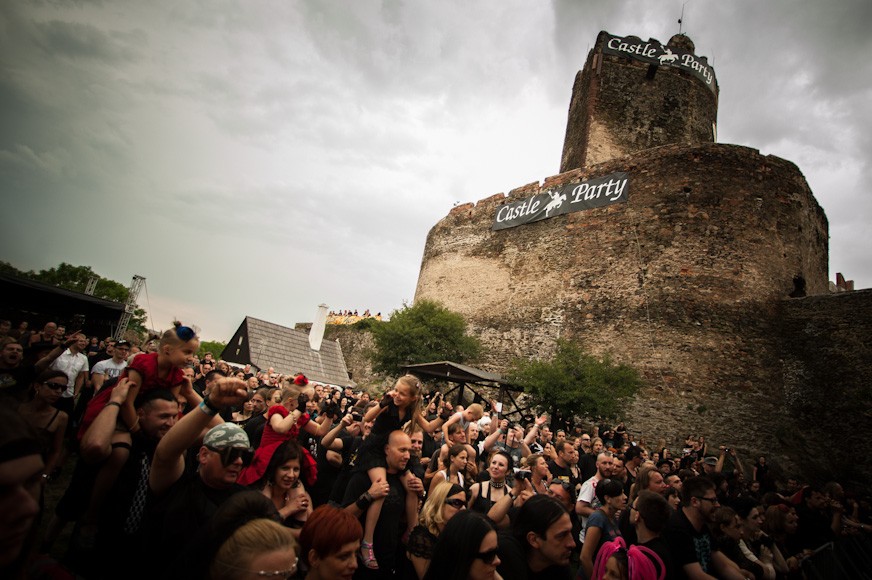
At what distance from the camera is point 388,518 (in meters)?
3.33

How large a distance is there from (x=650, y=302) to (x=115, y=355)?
15.6 metres

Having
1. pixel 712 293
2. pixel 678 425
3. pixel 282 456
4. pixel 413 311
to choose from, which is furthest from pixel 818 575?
pixel 413 311

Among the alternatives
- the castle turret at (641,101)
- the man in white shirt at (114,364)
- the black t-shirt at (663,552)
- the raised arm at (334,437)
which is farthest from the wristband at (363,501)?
the castle turret at (641,101)

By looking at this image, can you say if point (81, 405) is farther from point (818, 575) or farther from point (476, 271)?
point (476, 271)

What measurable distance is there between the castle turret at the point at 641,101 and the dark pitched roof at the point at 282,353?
56.1 ft

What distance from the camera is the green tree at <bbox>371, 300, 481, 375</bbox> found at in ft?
66.6

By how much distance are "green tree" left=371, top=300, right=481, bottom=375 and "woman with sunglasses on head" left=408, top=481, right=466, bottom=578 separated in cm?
1670

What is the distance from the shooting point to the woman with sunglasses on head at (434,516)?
2867mm

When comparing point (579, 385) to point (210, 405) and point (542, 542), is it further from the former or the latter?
point (210, 405)

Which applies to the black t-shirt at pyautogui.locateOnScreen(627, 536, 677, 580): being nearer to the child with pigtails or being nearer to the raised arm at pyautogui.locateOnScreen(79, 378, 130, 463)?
the child with pigtails

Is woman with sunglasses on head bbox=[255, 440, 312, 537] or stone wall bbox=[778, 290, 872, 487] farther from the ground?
stone wall bbox=[778, 290, 872, 487]

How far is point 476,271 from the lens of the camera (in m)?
22.4

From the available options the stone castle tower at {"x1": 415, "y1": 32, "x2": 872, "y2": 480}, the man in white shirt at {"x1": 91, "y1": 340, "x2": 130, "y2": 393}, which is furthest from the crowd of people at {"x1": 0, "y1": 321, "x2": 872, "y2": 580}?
the stone castle tower at {"x1": 415, "y1": 32, "x2": 872, "y2": 480}

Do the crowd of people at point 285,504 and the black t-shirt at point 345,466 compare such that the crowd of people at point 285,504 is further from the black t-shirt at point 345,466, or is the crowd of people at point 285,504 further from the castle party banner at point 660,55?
the castle party banner at point 660,55
